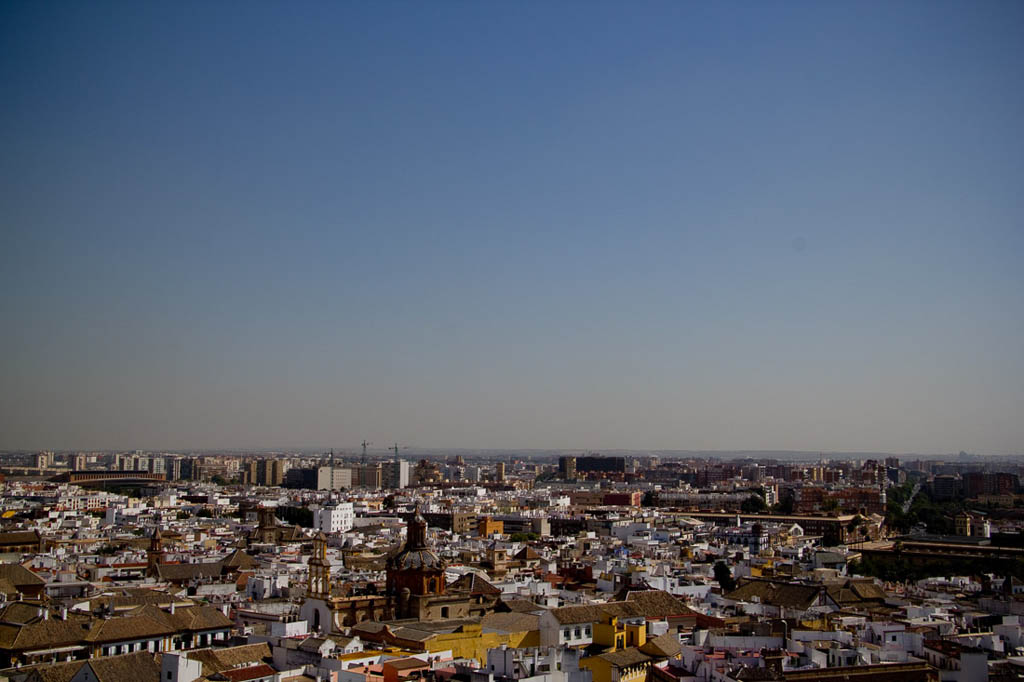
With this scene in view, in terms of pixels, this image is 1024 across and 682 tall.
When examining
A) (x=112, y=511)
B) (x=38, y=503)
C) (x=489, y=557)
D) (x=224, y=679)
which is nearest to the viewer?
(x=224, y=679)

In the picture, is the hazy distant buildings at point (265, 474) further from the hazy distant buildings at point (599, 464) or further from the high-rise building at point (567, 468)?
the hazy distant buildings at point (599, 464)

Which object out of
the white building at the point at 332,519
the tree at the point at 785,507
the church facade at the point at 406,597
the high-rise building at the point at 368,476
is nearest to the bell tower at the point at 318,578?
the church facade at the point at 406,597

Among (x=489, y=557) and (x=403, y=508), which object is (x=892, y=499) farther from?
(x=489, y=557)

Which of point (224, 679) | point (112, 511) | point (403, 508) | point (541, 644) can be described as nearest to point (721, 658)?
point (541, 644)

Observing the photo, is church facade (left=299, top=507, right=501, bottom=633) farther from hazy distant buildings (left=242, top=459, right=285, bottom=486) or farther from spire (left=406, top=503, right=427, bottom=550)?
hazy distant buildings (left=242, top=459, right=285, bottom=486)

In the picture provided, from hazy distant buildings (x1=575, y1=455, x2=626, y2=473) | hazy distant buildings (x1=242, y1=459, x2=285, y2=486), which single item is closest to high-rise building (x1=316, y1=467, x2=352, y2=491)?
hazy distant buildings (x1=242, y1=459, x2=285, y2=486)

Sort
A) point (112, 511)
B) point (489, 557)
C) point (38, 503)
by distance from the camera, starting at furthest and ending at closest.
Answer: point (38, 503) → point (112, 511) → point (489, 557)

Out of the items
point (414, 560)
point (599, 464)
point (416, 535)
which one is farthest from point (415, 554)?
point (599, 464)

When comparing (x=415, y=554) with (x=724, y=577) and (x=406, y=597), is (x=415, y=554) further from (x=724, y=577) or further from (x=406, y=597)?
(x=724, y=577)
